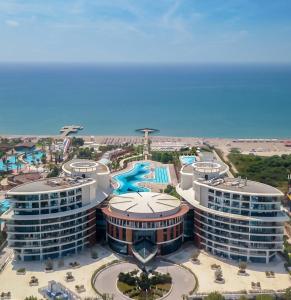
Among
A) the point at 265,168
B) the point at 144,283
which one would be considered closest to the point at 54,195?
the point at 144,283

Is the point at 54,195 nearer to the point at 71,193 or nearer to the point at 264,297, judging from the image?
the point at 71,193

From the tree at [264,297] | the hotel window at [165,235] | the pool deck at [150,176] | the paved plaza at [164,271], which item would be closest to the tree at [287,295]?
the tree at [264,297]

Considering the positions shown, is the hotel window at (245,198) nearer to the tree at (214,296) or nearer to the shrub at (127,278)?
the tree at (214,296)

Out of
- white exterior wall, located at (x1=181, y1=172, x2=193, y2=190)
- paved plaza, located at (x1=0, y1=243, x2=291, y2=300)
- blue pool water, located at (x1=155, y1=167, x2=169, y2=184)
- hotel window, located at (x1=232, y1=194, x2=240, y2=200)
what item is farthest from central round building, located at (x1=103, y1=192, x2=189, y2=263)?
blue pool water, located at (x1=155, y1=167, x2=169, y2=184)

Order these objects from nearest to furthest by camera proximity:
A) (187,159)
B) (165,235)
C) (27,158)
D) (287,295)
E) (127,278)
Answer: (287,295) → (127,278) → (165,235) → (187,159) → (27,158)

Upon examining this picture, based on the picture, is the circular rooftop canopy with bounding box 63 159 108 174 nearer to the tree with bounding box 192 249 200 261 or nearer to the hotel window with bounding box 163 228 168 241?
the hotel window with bounding box 163 228 168 241

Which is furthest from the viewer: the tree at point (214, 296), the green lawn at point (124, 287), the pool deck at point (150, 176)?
the pool deck at point (150, 176)
